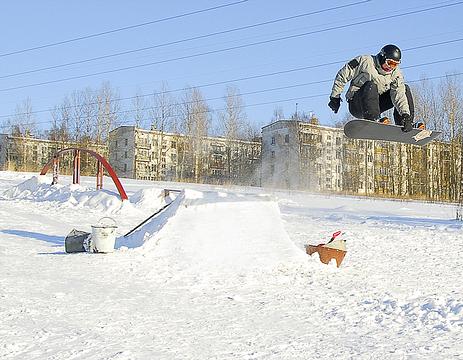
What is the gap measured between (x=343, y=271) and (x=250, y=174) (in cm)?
5620

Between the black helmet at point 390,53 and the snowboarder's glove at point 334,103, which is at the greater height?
the black helmet at point 390,53

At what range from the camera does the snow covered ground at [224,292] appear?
5688mm

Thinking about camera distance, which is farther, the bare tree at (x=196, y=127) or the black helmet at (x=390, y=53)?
the bare tree at (x=196, y=127)

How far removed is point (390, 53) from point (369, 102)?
2.39 ft

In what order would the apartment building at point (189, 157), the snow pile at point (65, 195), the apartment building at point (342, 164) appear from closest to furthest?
the snow pile at point (65, 195), the apartment building at point (342, 164), the apartment building at point (189, 157)

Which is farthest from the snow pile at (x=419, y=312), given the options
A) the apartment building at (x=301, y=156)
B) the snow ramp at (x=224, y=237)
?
the apartment building at (x=301, y=156)

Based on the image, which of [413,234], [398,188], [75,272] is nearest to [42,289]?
[75,272]

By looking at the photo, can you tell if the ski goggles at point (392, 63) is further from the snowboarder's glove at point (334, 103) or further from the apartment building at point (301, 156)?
the apartment building at point (301, 156)

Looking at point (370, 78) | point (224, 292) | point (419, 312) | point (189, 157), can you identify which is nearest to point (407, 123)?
point (370, 78)

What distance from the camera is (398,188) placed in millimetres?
59531

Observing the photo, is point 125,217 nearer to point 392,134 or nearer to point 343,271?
point 343,271

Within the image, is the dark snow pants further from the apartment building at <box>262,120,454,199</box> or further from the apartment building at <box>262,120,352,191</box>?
the apartment building at <box>262,120,454,199</box>

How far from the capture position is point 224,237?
36.2ft

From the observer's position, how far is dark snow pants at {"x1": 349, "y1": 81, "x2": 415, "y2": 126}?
7.86 meters
